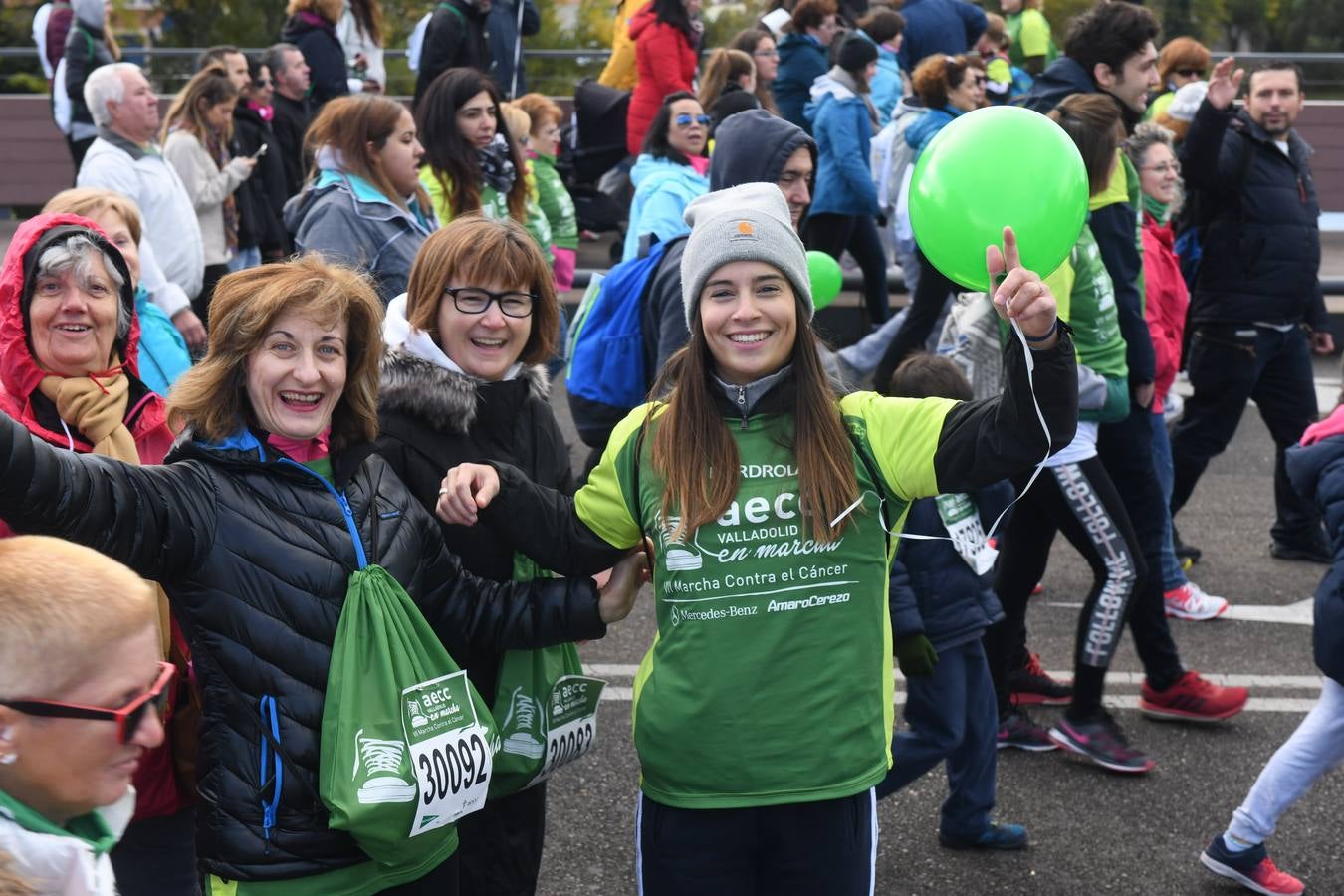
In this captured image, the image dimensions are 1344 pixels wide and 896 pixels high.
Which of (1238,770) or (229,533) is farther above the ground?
(229,533)

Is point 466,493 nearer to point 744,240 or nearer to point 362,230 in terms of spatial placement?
point 744,240

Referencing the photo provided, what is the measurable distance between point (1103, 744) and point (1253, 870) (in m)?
0.84

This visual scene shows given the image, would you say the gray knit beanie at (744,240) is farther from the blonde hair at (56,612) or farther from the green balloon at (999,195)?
the blonde hair at (56,612)

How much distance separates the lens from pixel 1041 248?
110 inches

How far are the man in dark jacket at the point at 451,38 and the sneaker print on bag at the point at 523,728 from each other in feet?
22.8

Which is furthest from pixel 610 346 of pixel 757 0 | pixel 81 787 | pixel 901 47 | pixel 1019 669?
pixel 757 0

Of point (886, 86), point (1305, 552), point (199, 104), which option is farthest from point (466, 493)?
point (886, 86)

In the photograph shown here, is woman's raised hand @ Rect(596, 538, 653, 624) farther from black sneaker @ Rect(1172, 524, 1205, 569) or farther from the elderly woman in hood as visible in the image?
black sneaker @ Rect(1172, 524, 1205, 569)

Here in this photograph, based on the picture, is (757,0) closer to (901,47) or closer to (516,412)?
(901,47)

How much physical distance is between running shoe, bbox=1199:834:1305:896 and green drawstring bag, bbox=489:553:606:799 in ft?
6.75

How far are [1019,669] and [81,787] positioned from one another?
4204 mm

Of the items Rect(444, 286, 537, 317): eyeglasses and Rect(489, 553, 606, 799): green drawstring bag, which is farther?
Rect(444, 286, 537, 317): eyeglasses

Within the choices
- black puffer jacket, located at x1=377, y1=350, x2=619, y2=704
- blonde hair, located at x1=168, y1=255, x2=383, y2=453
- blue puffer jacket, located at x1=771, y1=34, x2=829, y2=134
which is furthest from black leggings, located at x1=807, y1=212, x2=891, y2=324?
blonde hair, located at x1=168, y1=255, x2=383, y2=453

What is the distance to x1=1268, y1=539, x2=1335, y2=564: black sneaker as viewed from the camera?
7.24m
